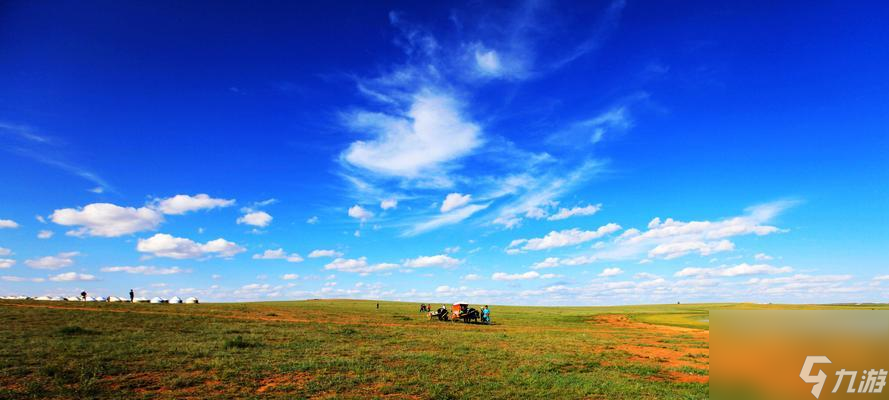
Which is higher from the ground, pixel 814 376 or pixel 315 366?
pixel 814 376

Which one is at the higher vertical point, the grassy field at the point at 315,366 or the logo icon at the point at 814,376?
the logo icon at the point at 814,376

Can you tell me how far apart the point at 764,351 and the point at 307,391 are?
14.2m

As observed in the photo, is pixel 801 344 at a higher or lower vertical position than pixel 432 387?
higher

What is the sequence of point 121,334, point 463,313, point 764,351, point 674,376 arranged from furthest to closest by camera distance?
point 463,313 < point 121,334 < point 674,376 < point 764,351

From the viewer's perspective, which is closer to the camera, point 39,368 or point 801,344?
point 801,344

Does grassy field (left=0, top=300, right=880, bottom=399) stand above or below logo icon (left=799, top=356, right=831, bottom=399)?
below

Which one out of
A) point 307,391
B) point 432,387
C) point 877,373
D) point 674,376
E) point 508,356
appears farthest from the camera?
point 508,356

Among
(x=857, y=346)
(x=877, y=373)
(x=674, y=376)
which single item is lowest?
(x=674, y=376)

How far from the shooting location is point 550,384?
17797mm

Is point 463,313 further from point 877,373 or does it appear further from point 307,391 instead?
point 877,373

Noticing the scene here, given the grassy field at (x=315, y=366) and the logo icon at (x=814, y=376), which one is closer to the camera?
the logo icon at (x=814, y=376)

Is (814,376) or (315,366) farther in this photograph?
(315,366)

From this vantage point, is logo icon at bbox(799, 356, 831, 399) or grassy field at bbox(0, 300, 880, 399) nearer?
logo icon at bbox(799, 356, 831, 399)

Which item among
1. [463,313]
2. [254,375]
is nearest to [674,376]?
[254,375]
